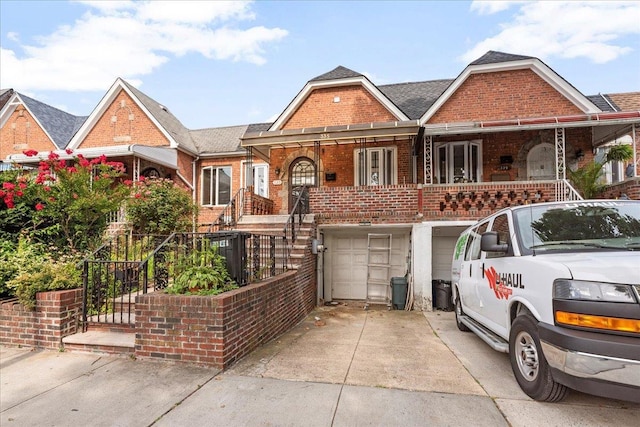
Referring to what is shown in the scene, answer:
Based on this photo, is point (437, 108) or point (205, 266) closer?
point (205, 266)

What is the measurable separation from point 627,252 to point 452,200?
5632 millimetres

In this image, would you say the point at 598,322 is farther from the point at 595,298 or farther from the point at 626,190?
the point at 626,190

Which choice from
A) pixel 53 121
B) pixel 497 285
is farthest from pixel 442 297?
pixel 53 121

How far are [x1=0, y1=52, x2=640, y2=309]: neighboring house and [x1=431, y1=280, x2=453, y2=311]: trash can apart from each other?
0.33 metres

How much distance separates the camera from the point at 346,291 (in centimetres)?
964

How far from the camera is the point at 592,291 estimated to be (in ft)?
8.63

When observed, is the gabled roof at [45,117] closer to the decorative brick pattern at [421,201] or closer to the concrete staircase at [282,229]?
the concrete staircase at [282,229]

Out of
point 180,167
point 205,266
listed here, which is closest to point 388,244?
point 205,266

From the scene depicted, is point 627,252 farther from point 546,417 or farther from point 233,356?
point 233,356

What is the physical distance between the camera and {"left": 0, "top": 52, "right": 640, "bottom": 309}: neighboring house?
8.45 metres

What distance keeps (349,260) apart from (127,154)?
Answer: 31.0ft

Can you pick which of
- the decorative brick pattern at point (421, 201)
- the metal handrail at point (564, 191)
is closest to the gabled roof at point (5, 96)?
the decorative brick pattern at point (421, 201)

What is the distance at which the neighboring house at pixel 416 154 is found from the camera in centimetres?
845

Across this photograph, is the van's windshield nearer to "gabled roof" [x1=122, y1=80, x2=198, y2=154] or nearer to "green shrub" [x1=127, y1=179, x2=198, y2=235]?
"green shrub" [x1=127, y1=179, x2=198, y2=235]
